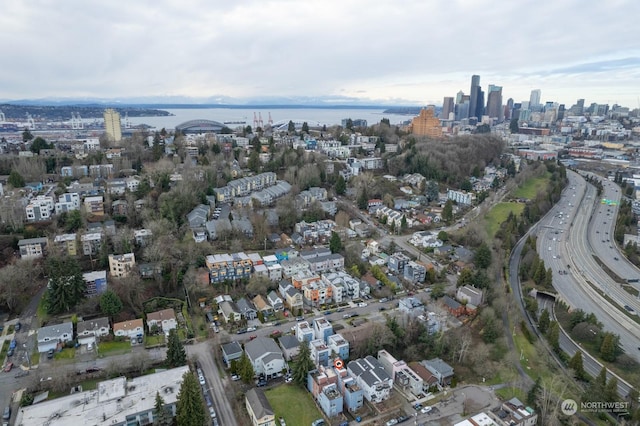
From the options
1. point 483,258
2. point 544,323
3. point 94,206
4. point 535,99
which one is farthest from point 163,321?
point 535,99

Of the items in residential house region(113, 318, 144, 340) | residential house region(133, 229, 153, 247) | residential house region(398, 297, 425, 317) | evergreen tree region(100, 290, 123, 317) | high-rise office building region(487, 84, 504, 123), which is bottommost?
residential house region(113, 318, 144, 340)

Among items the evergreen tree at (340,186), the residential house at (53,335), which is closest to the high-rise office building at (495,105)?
the evergreen tree at (340,186)

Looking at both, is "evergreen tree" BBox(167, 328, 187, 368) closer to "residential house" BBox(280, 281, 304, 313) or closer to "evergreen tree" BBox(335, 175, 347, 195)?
"residential house" BBox(280, 281, 304, 313)

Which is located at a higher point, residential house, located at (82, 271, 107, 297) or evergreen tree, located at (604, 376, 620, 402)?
residential house, located at (82, 271, 107, 297)

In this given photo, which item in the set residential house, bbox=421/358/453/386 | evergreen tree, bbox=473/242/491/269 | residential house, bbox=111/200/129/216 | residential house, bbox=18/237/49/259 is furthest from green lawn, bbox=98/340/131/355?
evergreen tree, bbox=473/242/491/269

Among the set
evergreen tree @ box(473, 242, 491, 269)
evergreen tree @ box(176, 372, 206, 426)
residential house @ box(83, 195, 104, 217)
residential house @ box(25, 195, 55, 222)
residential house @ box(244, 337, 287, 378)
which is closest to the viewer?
evergreen tree @ box(176, 372, 206, 426)

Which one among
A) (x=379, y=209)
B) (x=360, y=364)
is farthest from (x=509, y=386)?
(x=379, y=209)
